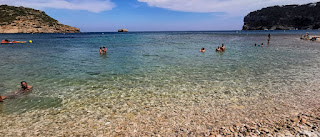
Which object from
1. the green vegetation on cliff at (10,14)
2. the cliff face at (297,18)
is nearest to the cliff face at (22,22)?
the green vegetation on cliff at (10,14)

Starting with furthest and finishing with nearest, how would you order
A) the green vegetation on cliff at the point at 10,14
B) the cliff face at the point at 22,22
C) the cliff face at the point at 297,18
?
the cliff face at the point at 297,18, the green vegetation on cliff at the point at 10,14, the cliff face at the point at 22,22

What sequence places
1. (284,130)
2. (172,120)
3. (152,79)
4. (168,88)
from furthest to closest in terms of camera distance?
(152,79) < (168,88) < (172,120) < (284,130)

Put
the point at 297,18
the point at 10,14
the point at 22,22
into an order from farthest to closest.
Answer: the point at 297,18, the point at 10,14, the point at 22,22

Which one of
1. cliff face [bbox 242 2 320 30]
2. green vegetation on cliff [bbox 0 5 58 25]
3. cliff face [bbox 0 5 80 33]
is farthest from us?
cliff face [bbox 242 2 320 30]

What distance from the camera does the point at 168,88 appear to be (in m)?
10.8

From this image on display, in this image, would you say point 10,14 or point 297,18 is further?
point 297,18

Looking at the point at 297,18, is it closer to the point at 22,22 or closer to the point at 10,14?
the point at 22,22

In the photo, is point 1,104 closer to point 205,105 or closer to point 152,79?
point 152,79

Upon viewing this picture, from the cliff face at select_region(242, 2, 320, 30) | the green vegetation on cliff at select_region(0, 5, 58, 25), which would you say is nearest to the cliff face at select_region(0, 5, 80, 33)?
the green vegetation on cliff at select_region(0, 5, 58, 25)

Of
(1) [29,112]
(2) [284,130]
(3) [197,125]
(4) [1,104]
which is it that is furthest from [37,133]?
(2) [284,130]

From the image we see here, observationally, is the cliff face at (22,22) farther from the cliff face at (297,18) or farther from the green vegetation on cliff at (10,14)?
the cliff face at (297,18)

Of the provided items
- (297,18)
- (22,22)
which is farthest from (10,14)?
(297,18)

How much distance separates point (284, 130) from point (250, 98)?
3249 mm

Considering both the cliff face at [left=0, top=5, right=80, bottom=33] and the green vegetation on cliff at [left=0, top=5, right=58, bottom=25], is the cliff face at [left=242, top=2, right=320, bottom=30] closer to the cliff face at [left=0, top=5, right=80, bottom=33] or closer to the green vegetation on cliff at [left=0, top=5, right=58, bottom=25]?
the cliff face at [left=0, top=5, right=80, bottom=33]
